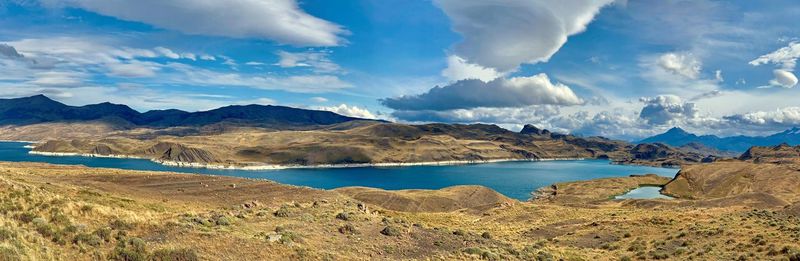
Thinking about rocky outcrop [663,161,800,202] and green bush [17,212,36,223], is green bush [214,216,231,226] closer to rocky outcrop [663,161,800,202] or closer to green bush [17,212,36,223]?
green bush [17,212,36,223]

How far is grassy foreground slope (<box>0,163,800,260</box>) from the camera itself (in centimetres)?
2119

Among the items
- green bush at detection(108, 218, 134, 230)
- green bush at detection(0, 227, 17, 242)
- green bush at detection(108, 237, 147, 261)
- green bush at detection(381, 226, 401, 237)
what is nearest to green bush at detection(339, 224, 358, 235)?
green bush at detection(381, 226, 401, 237)

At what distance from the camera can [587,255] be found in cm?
3953

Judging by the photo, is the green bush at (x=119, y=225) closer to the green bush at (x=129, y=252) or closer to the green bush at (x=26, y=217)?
the green bush at (x=26, y=217)

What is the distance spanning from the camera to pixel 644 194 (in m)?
177

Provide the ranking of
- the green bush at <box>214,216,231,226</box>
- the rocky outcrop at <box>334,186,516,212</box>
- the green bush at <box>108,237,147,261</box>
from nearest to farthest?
the green bush at <box>108,237,147,261</box>, the green bush at <box>214,216,231,226</box>, the rocky outcrop at <box>334,186,516,212</box>

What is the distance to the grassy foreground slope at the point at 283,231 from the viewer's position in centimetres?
2119

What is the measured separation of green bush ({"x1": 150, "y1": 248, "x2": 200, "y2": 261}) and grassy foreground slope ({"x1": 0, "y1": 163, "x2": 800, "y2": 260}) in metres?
0.04

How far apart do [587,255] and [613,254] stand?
2336 millimetres

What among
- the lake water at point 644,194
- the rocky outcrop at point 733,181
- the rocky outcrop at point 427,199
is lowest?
the lake water at point 644,194

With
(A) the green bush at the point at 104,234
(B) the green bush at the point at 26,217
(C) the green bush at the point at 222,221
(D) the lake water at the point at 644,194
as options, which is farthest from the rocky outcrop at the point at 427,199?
(B) the green bush at the point at 26,217

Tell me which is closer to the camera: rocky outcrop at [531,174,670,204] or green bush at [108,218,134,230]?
green bush at [108,218,134,230]

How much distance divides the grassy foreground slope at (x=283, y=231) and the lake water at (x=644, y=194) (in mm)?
110160

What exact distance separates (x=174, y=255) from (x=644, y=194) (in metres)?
189
